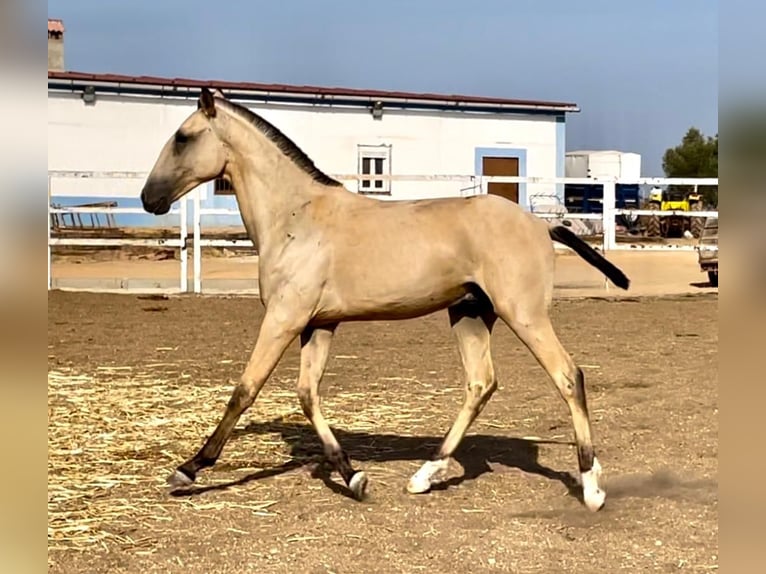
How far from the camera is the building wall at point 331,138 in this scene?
74.6 ft

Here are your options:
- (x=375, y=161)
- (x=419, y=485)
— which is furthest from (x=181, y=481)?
(x=375, y=161)

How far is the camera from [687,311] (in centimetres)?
1320

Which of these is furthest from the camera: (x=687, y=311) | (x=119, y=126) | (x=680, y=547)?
(x=119, y=126)

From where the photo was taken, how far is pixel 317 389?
5.03 metres

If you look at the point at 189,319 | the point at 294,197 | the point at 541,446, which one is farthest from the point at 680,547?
the point at 189,319

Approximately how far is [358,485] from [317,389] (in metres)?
0.56

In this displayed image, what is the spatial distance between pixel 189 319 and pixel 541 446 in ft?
22.8

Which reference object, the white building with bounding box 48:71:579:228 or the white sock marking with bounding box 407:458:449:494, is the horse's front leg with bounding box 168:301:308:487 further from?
the white building with bounding box 48:71:579:228

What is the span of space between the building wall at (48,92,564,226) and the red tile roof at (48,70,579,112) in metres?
0.38

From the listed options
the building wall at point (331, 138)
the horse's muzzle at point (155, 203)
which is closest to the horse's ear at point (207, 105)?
the horse's muzzle at point (155, 203)

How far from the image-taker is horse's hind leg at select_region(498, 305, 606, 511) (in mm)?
4637

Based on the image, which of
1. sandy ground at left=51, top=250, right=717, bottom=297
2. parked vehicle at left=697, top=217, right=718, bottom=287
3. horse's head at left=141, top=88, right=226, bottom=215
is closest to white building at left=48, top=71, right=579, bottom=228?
sandy ground at left=51, top=250, right=717, bottom=297
